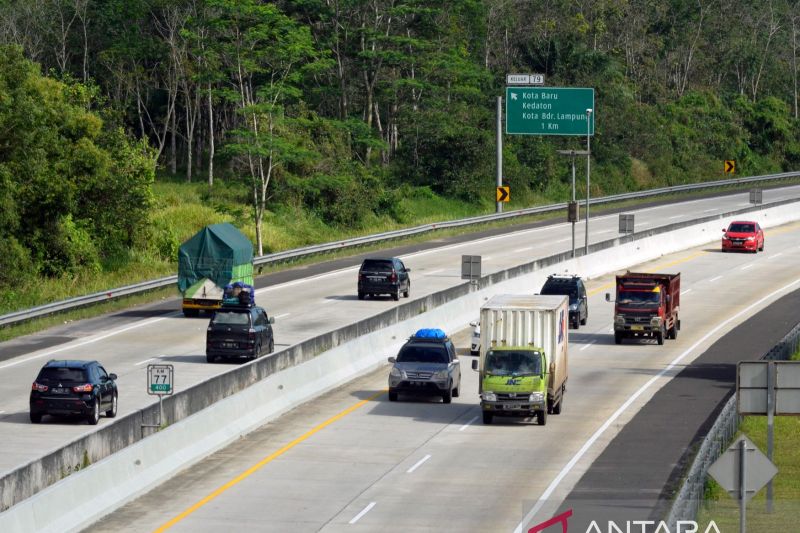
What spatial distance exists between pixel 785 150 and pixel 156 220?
72061mm

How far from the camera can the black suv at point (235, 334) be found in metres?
42.1

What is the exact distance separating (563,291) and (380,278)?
312 inches

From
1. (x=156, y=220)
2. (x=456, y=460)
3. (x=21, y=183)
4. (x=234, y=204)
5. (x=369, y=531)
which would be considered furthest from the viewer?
(x=234, y=204)

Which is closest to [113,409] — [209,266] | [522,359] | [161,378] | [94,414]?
[94,414]

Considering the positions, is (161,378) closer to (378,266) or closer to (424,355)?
(424,355)

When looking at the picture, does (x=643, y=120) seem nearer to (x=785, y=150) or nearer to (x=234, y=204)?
(x=785, y=150)

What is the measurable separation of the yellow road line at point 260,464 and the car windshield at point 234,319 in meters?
5.08

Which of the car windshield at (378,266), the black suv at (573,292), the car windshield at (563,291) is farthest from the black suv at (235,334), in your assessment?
the car windshield at (378,266)

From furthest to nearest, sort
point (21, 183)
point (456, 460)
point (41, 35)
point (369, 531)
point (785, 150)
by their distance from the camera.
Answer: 1. point (785, 150)
2. point (41, 35)
3. point (21, 183)
4. point (456, 460)
5. point (369, 531)

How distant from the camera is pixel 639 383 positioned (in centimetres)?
4153

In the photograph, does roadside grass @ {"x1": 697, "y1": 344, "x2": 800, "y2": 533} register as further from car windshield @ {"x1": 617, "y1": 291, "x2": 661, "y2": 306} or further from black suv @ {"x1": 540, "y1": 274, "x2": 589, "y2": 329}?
black suv @ {"x1": 540, "y1": 274, "x2": 589, "y2": 329}

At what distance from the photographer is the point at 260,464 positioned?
30.1 m

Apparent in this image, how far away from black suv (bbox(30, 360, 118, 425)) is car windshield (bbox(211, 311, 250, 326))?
823cm

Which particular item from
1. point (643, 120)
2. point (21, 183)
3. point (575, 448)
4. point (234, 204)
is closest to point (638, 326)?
point (575, 448)
